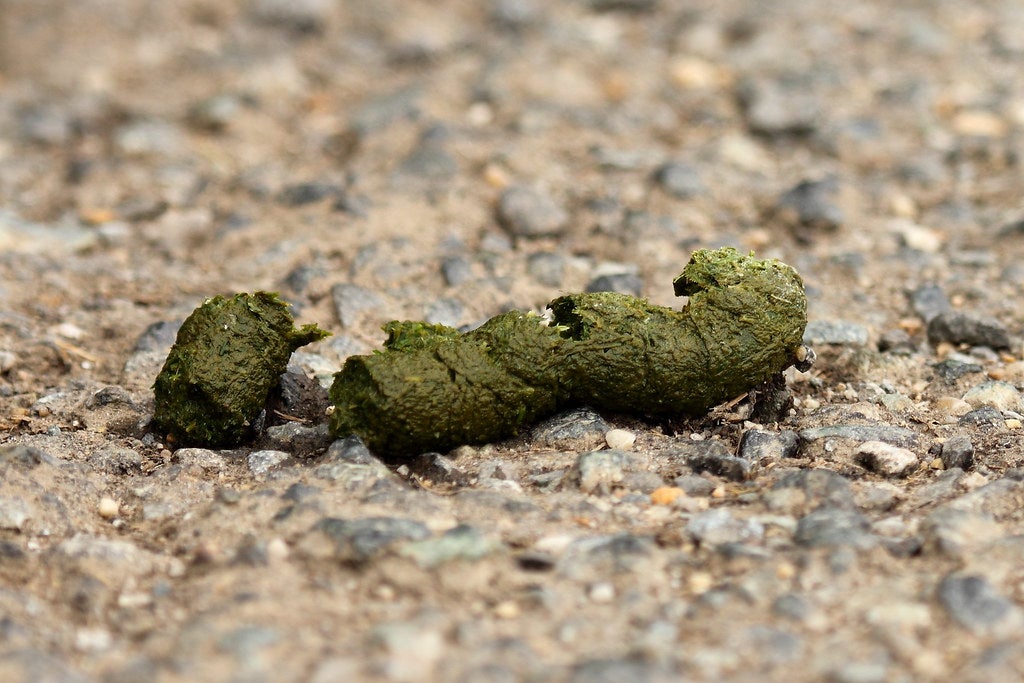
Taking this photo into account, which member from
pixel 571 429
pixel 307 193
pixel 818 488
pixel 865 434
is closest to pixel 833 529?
pixel 818 488

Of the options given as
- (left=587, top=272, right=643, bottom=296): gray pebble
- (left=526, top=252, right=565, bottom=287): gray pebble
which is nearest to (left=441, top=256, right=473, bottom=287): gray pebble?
(left=526, top=252, right=565, bottom=287): gray pebble

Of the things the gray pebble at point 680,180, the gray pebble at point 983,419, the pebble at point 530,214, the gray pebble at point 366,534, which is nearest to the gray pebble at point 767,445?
the gray pebble at point 983,419

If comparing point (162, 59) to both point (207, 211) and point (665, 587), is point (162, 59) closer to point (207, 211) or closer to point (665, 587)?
point (207, 211)

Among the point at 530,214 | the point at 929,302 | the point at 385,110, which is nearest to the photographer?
the point at 929,302

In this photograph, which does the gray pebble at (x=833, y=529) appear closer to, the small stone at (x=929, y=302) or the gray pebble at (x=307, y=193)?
the small stone at (x=929, y=302)

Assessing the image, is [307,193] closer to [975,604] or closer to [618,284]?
[618,284]

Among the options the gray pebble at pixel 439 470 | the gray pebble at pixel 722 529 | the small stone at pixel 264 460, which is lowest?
the small stone at pixel 264 460
